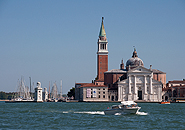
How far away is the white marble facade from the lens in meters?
139

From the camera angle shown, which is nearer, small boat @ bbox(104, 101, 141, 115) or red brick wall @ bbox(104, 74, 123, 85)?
small boat @ bbox(104, 101, 141, 115)

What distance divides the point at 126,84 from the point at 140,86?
199 inches

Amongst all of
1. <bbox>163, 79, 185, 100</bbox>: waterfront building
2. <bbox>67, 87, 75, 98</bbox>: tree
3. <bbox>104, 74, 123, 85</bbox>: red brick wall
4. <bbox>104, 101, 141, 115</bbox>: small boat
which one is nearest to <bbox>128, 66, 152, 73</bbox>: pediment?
<bbox>104, 74, 123, 85</bbox>: red brick wall

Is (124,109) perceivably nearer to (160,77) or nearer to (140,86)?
(140,86)

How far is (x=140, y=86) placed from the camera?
140625 mm

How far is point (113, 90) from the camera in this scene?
473 feet

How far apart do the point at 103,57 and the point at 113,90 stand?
48.5 feet

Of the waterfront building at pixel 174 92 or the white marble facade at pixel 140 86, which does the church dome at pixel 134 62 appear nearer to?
the white marble facade at pixel 140 86

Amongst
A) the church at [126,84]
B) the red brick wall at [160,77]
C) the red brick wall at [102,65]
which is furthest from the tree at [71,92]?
the red brick wall at [160,77]

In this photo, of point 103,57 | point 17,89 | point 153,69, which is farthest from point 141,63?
point 17,89

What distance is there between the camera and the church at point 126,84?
139375 millimetres

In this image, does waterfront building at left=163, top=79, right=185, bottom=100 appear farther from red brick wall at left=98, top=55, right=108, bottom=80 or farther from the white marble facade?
red brick wall at left=98, top=55, right=108, bottom=80

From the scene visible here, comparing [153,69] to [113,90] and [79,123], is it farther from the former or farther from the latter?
[79,123]

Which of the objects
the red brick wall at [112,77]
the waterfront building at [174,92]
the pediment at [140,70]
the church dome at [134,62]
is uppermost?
the church dome at [134,62]
